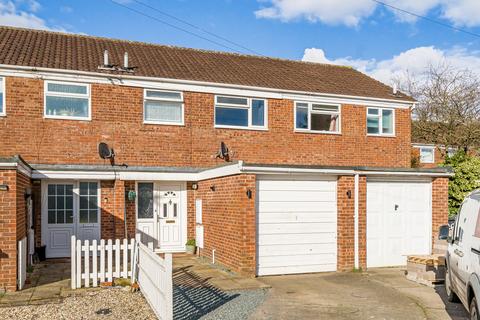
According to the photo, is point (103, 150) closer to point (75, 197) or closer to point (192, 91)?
point (75, 197)

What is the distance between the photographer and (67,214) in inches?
527

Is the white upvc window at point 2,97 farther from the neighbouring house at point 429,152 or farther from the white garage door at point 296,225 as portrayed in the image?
the neighbouring house at point 429,152

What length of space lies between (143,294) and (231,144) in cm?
720

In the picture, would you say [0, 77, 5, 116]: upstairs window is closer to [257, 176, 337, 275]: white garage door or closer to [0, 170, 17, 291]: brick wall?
[0, 170, 17, 291]: brick wall

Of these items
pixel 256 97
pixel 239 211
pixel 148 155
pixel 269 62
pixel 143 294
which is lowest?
pixel 143 294

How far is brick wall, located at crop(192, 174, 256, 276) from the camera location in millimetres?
10438

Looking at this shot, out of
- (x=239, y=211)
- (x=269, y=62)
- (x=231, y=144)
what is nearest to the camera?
(x=239, y=211)

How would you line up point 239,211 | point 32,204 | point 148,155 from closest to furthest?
1. point 239,211
2. point 32,204
3. point 148,155

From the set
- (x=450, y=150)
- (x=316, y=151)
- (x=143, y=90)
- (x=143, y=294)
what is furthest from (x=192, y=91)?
(x=450, y=150)

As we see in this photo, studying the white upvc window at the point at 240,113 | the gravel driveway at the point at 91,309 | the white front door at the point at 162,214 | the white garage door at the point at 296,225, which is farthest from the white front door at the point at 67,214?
the white garage door at the point at 296,225

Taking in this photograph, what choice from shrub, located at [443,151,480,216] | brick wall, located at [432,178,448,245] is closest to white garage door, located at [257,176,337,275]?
brick wall, located at [432,178,448,245]

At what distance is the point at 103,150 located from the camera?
13.5 m

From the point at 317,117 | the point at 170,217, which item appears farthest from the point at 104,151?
the point at 317,117

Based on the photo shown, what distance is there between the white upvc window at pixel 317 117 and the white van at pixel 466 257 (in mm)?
8602
